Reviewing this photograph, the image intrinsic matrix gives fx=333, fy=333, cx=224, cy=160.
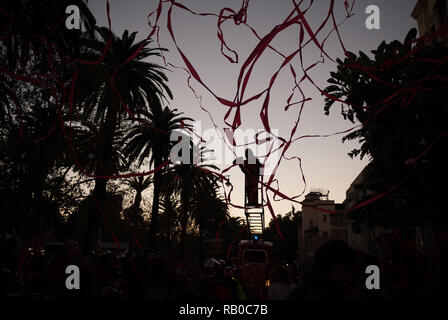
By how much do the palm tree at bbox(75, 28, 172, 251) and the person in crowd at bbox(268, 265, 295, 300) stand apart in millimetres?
13770

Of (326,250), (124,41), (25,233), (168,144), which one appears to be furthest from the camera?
(168,144)

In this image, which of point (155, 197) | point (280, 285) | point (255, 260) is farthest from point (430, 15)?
point (280, 285)

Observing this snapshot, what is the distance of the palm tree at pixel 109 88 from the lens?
17781 millimetres

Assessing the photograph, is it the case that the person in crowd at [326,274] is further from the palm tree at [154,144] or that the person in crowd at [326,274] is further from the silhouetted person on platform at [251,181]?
the palm tree at [154,144]

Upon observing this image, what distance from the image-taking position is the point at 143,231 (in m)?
57.4

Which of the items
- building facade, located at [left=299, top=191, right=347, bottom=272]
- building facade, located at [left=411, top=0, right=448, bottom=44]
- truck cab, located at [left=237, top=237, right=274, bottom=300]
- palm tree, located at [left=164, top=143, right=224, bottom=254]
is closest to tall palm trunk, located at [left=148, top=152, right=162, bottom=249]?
palm tree, located at [left=164, top=143, right=224, bottom=254]

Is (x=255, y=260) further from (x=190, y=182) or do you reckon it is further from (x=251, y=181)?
(x=190, y=182)

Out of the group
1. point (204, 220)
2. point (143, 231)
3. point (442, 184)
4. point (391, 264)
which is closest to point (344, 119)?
point (442, 184)

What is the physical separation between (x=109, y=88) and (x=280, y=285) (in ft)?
52.4

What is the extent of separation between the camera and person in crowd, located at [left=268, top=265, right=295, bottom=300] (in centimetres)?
555

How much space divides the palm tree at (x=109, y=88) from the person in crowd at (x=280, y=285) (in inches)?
542

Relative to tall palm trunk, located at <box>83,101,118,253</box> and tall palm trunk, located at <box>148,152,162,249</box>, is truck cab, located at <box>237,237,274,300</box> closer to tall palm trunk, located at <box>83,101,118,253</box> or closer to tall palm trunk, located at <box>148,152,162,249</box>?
tall palm trunk, located at <box>83,101,118,253</box>
